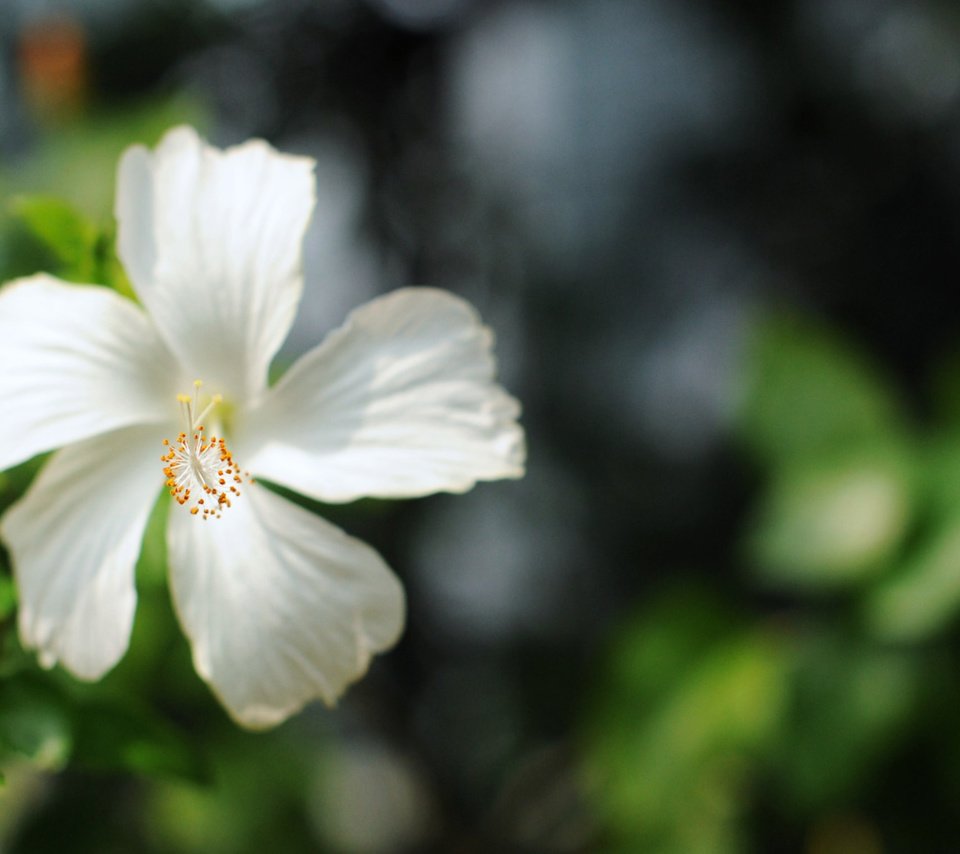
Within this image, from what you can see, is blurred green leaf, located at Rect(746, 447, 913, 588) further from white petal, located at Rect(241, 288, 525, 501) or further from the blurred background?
white petal, located at Rect(241, 288, 525, 501)

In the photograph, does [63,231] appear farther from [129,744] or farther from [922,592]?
[922,592]

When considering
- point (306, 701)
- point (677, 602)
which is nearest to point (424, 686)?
point (677, 602)

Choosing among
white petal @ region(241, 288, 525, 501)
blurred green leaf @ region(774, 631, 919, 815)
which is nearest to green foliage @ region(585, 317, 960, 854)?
blurred green leaf @ region(774, 631, 919, 815)

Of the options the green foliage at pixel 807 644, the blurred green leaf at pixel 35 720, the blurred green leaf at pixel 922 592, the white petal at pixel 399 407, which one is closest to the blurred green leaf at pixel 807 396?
the green foliage at pixel 807 644

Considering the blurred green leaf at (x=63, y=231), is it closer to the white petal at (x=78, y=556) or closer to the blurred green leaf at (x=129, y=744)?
the white petal at (x=78, y=556)

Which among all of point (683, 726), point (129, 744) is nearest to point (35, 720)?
point (129, 744)

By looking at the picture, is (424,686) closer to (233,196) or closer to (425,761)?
(425,761)

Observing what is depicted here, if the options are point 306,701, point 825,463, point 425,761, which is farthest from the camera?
point 425,761
